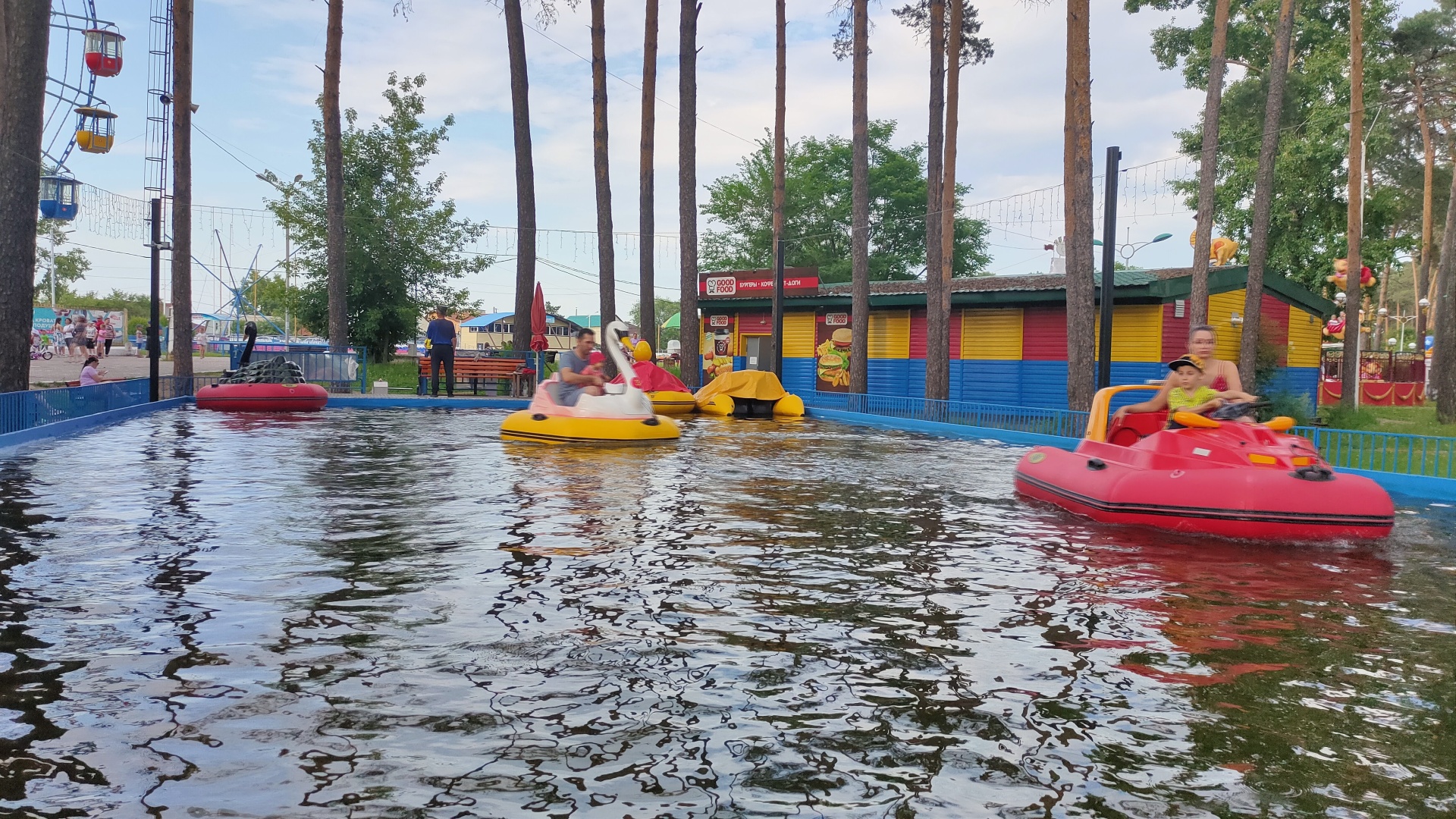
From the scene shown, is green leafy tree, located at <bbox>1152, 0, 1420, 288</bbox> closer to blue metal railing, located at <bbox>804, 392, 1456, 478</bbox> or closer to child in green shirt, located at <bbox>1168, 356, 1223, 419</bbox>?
blue metal railing, located at <bbox>804, 392, 1456, 478</bbox>

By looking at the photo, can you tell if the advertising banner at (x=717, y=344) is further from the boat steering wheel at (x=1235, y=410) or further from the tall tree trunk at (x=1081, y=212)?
the boat steering wheel at (x=1235, y=410)

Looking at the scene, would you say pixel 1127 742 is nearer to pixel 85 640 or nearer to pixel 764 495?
pixel 85 640

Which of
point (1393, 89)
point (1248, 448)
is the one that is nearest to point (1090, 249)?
point (1248, 448)

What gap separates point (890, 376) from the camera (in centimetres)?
3453

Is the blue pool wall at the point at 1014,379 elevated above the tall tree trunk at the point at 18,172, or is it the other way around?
the tall tree trunk at the point at 18,172

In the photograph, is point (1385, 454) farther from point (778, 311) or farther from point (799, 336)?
point (799, 336)

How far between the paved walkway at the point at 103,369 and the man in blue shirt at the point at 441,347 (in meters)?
6.66

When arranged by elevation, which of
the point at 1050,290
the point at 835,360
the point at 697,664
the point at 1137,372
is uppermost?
the point at 1050,290

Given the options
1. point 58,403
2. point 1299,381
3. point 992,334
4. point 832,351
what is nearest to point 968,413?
point 992,334

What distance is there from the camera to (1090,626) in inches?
236

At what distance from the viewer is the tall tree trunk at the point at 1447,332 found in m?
24.6

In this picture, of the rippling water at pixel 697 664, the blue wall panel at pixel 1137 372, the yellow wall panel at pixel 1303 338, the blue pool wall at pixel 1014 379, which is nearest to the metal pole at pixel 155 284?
the rippling water at pixel 697 664

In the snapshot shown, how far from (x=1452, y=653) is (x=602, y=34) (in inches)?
1177

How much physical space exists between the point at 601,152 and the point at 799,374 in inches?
384
